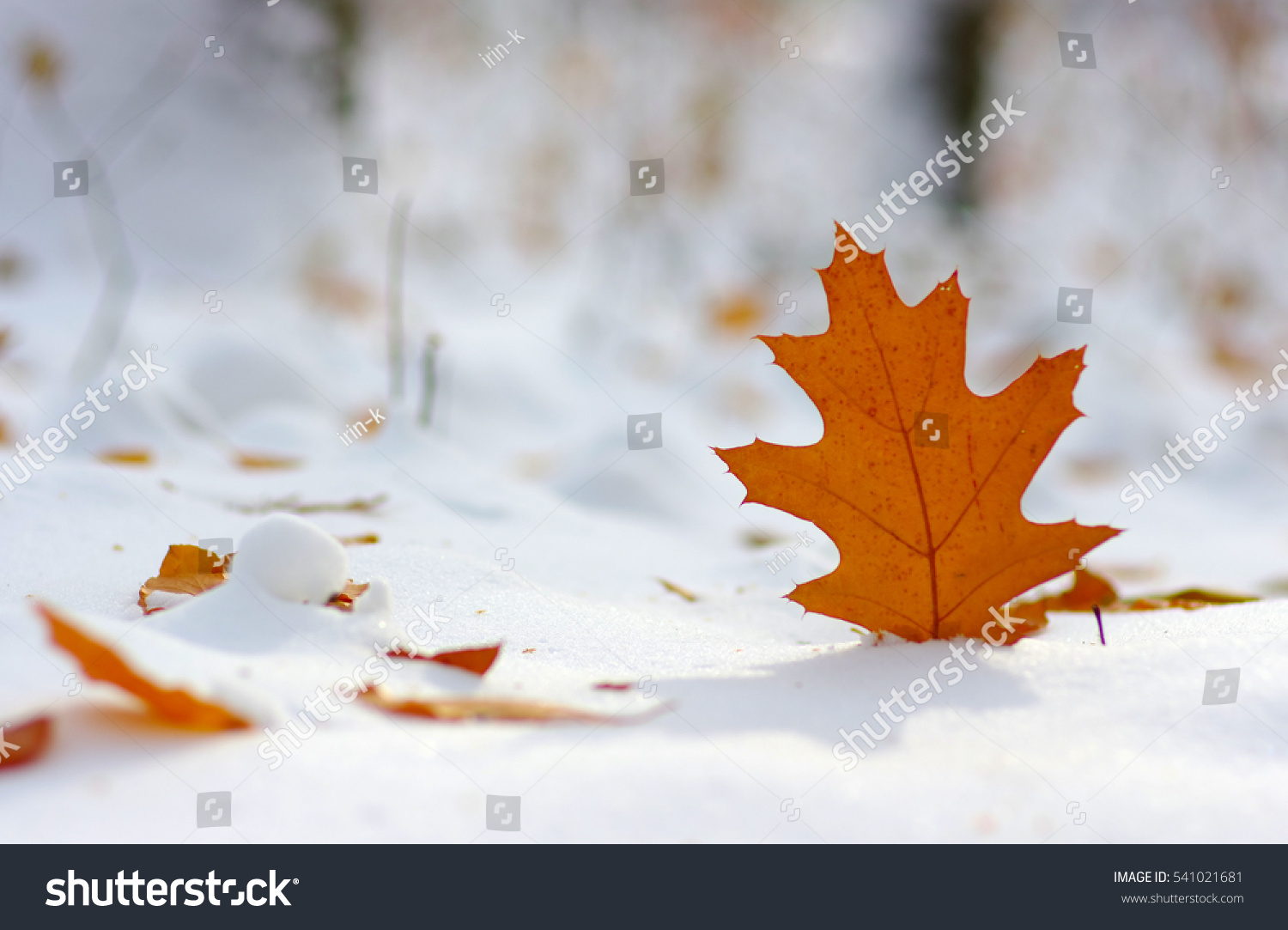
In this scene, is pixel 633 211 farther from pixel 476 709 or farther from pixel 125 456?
pixel 476 709

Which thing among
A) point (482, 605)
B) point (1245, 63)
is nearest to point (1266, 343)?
point (1245, 63)

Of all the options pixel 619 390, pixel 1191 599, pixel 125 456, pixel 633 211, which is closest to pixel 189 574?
pixel 125 456

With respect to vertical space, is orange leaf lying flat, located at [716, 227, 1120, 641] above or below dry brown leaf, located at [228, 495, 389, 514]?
below

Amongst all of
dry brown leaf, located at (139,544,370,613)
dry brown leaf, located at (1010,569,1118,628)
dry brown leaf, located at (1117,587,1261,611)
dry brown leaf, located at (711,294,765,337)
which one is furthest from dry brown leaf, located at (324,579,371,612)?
dry brown leaf, located at (711,294,765,337)

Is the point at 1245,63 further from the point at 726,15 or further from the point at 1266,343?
the point at 726,15

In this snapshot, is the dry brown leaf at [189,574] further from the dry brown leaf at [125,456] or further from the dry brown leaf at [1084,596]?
the dry brown leaf at [1084,596]

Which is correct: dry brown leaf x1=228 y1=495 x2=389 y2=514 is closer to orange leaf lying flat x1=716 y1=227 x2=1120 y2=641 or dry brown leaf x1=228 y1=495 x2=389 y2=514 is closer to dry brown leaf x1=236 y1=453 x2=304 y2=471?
dry brown leaf x1=236 y1=453 x2=304 y2=471
